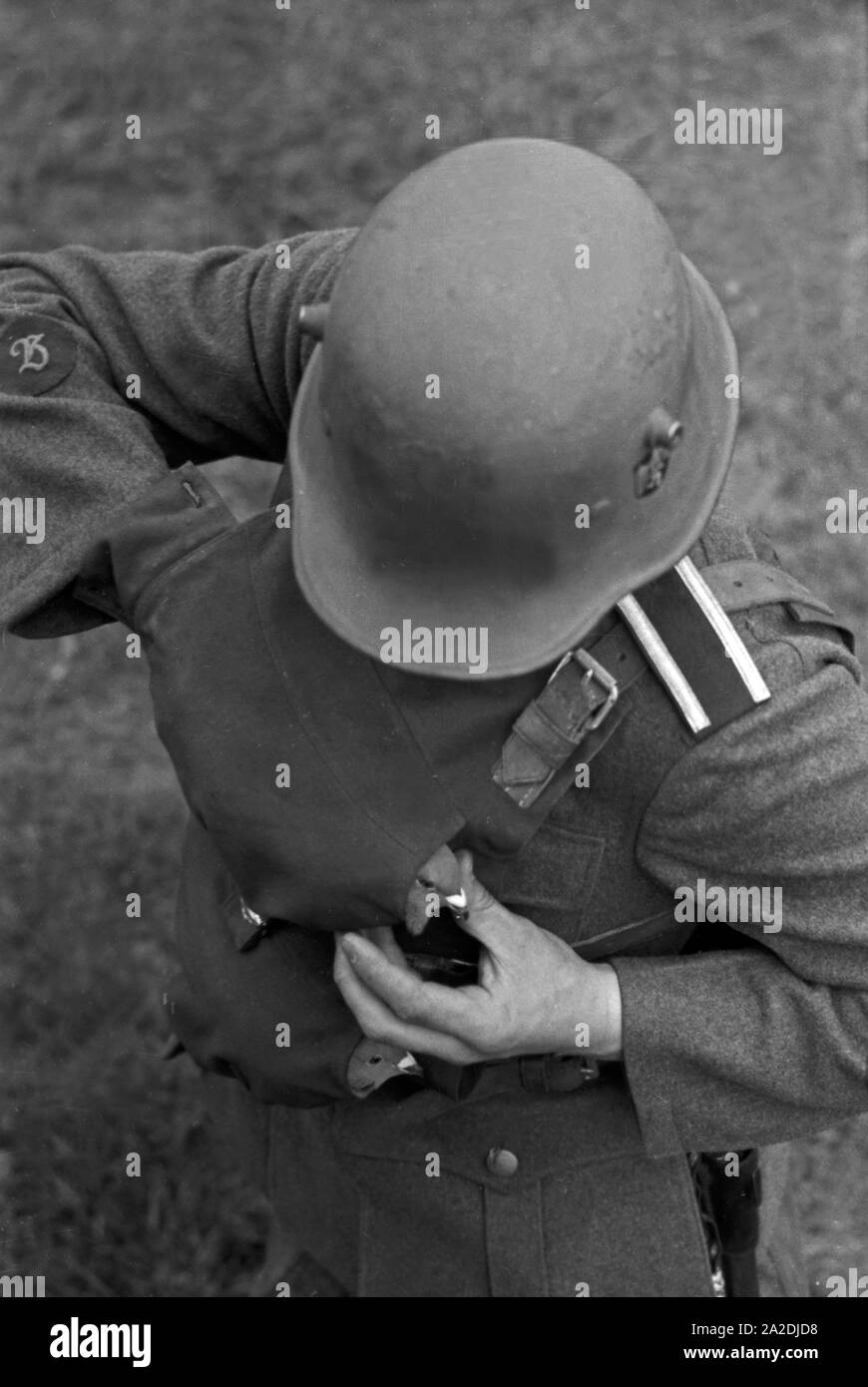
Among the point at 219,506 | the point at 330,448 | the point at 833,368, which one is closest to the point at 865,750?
the point at 330,448

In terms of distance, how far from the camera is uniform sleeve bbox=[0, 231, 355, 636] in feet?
6.43

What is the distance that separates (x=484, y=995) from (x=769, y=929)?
326 millimetres

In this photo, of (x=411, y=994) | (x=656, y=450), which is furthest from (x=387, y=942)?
(x=656, y=450)

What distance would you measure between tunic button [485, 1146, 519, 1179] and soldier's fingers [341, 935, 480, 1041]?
0.35m

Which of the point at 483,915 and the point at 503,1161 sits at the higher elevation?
the point at 483,915

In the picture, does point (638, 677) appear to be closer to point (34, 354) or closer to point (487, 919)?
point (487, 919)

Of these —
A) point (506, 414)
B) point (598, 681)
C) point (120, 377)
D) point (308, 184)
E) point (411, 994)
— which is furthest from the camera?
point (308, 184)

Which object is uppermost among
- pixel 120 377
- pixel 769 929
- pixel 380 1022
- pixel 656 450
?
pixel 120 377

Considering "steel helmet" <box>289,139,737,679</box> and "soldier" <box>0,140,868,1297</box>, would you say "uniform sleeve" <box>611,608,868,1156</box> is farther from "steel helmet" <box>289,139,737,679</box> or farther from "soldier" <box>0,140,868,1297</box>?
"steel helmet" <box>289,139,737,679</box>

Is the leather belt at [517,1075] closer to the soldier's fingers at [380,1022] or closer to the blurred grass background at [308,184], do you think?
the soldier's fingers at [380,1022]

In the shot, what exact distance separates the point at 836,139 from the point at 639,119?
1.71ft

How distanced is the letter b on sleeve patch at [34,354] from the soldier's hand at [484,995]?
30.8 inches

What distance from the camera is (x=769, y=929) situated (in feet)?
5.92

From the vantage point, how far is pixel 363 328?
1550 mm
